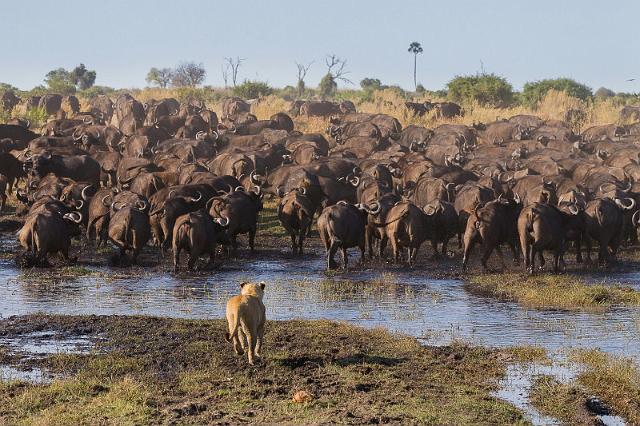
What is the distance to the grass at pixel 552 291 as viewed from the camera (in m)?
16.1

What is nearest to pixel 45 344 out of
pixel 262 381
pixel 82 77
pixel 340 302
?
pixel 262 381

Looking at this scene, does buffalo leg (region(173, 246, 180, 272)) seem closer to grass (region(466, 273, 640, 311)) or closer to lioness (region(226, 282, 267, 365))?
grass (region(466, 273, 640, 311))

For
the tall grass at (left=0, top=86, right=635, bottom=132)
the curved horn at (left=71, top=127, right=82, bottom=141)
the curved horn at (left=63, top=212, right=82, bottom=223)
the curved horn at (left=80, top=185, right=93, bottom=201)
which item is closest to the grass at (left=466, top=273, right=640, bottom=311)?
the curved horn at (left=63, top=212, right=82, bottom=223)

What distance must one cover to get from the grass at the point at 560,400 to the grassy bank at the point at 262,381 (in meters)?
0.38

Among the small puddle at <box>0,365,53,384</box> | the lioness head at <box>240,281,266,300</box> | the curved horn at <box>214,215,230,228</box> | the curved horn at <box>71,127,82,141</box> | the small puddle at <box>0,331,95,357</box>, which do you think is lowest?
the small puddle at <box>0,365,53,384</box>

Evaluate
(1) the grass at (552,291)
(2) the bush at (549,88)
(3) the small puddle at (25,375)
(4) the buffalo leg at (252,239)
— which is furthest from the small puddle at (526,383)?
(2) the bush at (549,88)

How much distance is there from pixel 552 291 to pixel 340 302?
3209 mm

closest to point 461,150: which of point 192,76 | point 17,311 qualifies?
point 17,311

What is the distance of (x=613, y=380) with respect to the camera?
11.0 meters

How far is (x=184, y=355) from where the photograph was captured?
1204 cm

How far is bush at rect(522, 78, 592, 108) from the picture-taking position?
6034 centimetres

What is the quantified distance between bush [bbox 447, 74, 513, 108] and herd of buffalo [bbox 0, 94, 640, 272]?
20192 mm

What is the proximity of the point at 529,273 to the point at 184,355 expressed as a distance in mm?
8293

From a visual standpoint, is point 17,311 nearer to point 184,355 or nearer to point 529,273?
point 184,355
